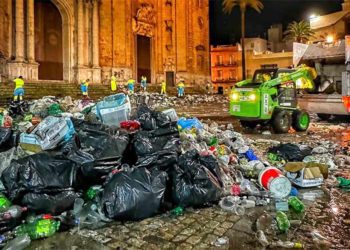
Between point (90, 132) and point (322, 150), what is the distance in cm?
471

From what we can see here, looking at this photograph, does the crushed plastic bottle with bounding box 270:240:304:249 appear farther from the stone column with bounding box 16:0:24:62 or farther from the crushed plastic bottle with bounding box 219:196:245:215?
the stone column with bounding box 16:0:24:62

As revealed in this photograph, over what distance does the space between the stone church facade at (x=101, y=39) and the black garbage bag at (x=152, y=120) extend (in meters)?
13.5

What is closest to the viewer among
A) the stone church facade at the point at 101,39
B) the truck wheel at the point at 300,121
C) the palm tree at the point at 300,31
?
the truck wheel at the point at 300,121

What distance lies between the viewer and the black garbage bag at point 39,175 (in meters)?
A: 3.26

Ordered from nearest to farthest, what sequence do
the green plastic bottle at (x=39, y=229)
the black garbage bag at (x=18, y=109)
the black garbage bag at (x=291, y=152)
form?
1. the green plastic bottle at (x=39, y=229)
2. the black garbage bag at (x=291, y=152)
3. the black garbage bag at (x=18, y=109)

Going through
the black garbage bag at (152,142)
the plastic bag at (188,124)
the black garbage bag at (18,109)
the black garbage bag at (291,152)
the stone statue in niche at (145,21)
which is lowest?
the black garbage bag at (291,152)

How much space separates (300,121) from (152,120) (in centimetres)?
712

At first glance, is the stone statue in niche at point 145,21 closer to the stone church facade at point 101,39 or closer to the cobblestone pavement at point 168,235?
the stone church facade at point 101,39

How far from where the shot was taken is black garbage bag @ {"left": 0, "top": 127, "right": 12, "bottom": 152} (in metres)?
3.94

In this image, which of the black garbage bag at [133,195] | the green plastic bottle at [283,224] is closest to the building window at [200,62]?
the black garbage bag at [133,195]

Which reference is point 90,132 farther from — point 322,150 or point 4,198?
point 322,150

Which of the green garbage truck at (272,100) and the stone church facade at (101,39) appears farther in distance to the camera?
the stone church facade at (101,39)

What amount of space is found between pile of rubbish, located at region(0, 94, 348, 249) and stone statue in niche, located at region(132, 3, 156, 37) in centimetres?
2101

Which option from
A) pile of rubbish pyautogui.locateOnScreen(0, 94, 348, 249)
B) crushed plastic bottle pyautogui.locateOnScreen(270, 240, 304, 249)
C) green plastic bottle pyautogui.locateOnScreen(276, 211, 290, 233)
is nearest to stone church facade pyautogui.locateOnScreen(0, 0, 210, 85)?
Answer: pile of rubbish pyautogui.locateOnScreen(0, 94, 348, 249)
